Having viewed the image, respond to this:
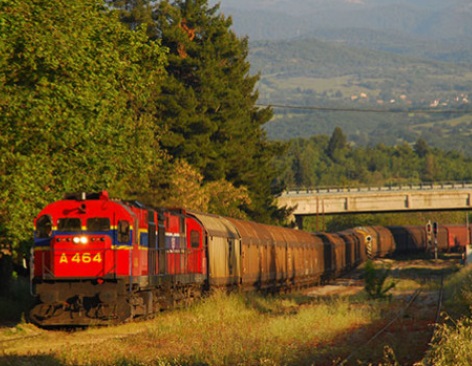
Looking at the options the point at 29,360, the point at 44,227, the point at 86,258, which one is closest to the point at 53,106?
the point at 44,227

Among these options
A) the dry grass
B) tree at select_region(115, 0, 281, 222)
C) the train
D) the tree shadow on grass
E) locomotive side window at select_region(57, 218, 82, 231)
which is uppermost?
tree at select_region(115, 0, 281, 222)

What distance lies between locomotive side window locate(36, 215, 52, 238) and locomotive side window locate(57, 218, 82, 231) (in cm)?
27

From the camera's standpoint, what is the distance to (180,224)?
105ft

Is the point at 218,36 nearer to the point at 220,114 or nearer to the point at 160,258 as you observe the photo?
the point at 220,114

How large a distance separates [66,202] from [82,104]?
3913 mm

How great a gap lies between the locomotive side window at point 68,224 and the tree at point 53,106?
6.59ft

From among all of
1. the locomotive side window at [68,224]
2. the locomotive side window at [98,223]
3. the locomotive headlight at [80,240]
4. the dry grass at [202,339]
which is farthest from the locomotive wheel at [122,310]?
the locomotive side window at [68,224]

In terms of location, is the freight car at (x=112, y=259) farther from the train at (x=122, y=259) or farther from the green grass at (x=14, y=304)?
the green grass at (x=14, y=304)

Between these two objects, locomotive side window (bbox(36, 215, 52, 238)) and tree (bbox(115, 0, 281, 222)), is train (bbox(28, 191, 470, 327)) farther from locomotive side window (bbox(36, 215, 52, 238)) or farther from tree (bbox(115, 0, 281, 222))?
tree (bbox(115, 0, 281, 222))

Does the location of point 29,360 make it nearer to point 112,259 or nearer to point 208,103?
point 112,259

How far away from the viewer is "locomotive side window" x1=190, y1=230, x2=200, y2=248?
33125 millimetres

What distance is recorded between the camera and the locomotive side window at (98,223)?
25.8m

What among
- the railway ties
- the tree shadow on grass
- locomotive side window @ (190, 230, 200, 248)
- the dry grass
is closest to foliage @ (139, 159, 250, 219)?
locomotive side window @ (190, 230, 200, 248)

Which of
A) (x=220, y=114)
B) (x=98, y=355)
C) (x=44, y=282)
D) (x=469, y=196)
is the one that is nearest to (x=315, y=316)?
(x=44, y=282)
